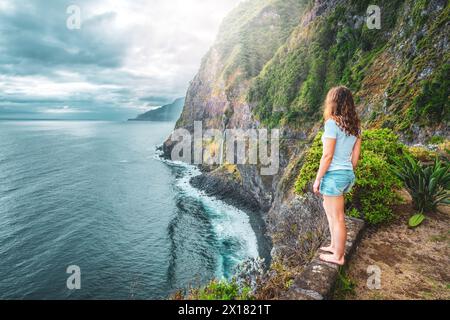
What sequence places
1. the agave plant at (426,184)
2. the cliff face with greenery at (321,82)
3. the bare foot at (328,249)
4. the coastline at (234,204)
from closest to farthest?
the bare foot at (328,249)
the agave plant at (426,184)
the cliff face with greenery at (321,82)
the coastline at (234,204)

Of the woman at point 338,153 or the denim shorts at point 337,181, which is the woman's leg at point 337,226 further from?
the denim shorts at point 337,181

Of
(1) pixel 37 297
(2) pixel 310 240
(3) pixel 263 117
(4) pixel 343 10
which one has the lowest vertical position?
(1) pixel 37 297

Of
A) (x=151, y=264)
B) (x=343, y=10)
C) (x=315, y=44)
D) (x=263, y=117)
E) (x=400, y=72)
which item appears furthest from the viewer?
(x=263, y=117)

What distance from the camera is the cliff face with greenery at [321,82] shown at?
452 inches

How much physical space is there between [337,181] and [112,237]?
32.8m

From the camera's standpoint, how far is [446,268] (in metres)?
5.88

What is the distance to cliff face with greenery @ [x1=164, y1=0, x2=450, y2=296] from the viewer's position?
11.5 metres

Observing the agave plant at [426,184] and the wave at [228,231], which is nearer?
the agave plant at [426,184]

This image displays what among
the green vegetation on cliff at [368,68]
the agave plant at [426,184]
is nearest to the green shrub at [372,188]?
the agave plant at [426,184]

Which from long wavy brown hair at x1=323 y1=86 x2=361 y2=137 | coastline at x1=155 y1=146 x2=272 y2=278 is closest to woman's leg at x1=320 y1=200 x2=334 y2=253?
long wavy brown hair at x1=323 y1=86 x2=361 y2=137

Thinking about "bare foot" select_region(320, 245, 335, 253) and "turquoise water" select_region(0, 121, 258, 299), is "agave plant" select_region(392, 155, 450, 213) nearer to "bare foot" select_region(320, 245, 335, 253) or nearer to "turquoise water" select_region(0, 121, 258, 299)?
"bare foot" select_region(320, 245, 335, 253)

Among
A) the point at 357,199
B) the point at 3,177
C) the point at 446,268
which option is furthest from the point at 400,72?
the point at 3,177
